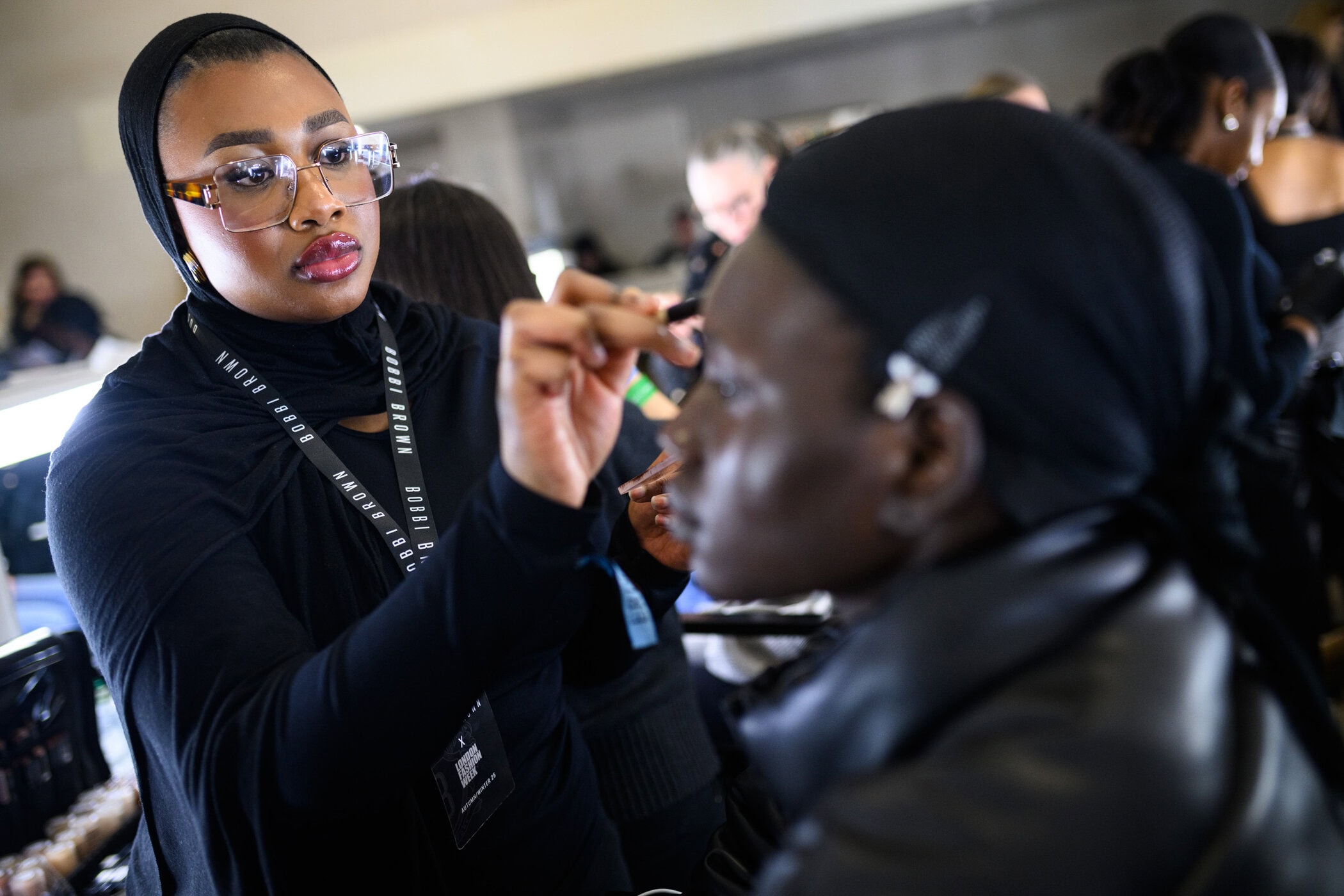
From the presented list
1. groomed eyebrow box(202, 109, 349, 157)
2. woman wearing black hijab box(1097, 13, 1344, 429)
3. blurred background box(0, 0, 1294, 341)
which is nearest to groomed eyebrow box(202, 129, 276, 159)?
groomed eyebrow box(202, 109, 349, 157)

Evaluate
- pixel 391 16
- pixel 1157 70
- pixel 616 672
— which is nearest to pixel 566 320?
pixel 616 672

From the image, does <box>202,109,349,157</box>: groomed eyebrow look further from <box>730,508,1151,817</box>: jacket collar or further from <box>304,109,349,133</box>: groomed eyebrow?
<box>730,508,1151,817</box>: jacket collar

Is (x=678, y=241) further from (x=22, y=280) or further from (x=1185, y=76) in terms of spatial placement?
(x=1185, y=76)

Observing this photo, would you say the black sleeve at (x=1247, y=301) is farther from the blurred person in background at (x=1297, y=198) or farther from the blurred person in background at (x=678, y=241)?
the blurred person in background at (x=678, y=241)

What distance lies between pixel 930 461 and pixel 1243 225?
6.71ft

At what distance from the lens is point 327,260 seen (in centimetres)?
127

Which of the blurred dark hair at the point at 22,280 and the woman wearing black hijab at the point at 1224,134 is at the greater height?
the woman wearing black hijab at the point at 1224,134

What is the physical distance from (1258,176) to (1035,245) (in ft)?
10.8

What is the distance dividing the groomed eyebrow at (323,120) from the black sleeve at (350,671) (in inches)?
22.3

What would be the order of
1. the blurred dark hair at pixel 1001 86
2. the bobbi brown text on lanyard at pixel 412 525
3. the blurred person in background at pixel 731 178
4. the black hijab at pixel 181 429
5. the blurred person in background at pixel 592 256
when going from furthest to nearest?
the blurred person in background at pixel 592 256 → the blurred person in background at pixel 731 178 → the blurred dark hair at pixel 1001 86 → the bobbi brown text on lanyard at pixel 412 525 → the black hijab at pixel 181 429

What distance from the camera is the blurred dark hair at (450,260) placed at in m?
2.18

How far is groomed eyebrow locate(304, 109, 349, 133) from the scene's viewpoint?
1.25 metres

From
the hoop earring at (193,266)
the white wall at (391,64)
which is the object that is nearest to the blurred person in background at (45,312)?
the white wall at (391,64)

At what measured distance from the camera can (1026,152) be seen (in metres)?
0.71
